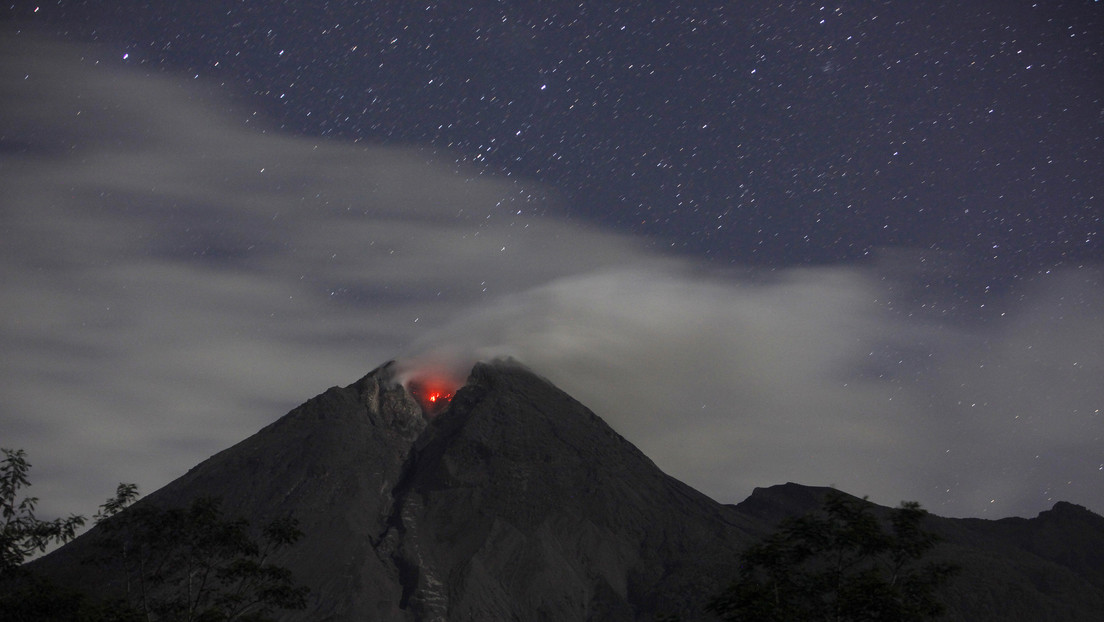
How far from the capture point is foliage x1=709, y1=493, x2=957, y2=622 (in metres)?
37.4

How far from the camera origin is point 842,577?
40.9 meters

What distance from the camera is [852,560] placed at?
40.9m

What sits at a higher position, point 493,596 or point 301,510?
point 301,510

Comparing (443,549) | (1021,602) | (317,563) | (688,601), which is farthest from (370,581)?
(1021,602)

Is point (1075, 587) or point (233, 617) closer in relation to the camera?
point (233, 617)

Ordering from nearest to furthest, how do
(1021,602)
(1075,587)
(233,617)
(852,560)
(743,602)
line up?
(743,602)
(852,560)
(233,617)
(1021,602)
(1075,587)

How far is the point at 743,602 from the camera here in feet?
123

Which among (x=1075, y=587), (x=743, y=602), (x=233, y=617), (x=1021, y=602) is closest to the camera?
(x=743, y=602)

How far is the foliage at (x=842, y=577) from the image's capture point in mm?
37406

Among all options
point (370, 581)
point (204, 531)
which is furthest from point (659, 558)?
point (204, 531)

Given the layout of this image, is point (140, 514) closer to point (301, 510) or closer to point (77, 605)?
point (77, 605)

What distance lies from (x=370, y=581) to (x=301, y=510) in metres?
28.0

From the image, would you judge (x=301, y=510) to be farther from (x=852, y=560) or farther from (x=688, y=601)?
(x=852, y=560)

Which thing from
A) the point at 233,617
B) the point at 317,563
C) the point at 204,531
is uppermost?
the point at 317,563
